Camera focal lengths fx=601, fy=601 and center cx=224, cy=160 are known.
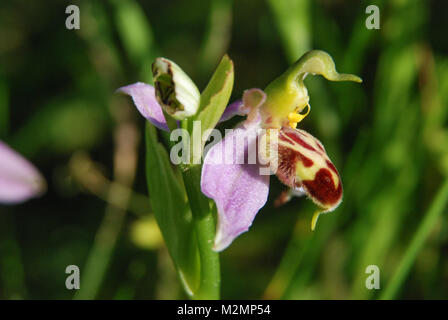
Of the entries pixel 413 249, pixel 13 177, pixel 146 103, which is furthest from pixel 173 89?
pixel 413 249

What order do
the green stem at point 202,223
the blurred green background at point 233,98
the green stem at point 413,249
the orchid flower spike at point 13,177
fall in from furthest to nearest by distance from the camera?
the blurred green background at point 233,98 → the green stem at point 413,249 → the green stem at point 202,223 → the orchid flower spike at point 13,177

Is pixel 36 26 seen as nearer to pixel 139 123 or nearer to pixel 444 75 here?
pixel 139 123

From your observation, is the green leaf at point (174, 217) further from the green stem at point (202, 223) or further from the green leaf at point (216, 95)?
the green leaf at point (216, 95)

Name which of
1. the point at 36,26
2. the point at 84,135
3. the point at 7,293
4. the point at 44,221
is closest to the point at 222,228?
the point at 7,293

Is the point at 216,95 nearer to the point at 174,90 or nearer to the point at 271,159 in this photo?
the point at 174,90

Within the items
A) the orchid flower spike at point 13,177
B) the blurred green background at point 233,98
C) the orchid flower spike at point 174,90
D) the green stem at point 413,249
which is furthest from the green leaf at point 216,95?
the blurred green background at point 233,98
